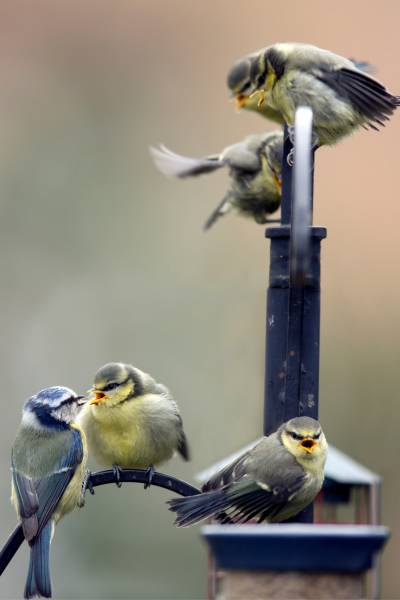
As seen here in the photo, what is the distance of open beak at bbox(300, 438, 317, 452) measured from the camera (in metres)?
2.72

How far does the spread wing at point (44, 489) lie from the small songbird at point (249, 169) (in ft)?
7.43

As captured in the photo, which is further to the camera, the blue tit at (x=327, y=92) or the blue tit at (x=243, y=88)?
the blue tit at (x=243, y=88)

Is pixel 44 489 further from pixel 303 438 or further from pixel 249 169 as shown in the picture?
Answer: pixel 249 169

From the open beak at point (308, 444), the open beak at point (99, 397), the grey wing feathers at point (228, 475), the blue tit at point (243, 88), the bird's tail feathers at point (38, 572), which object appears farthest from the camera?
the blue tit at point (243, 88)

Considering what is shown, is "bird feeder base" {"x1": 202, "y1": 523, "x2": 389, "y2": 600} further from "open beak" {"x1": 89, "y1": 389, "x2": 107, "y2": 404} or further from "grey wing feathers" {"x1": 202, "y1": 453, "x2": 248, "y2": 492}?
"open beak" {"x1": 89, "y1": 389, "x2": 107, "y2": 404}

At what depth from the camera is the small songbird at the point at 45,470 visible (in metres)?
3.04

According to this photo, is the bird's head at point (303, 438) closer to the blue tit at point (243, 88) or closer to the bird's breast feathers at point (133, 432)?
the bird's breast feathers at point (133, 432)

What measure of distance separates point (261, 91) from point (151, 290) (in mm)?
3819

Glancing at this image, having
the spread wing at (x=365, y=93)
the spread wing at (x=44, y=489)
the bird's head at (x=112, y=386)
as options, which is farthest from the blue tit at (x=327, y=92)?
the spread wing at (x=44, y=489)

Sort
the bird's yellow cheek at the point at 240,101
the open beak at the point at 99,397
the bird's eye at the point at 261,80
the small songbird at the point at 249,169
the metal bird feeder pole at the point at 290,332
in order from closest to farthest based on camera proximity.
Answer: the metal bird feeder pole at the point at 290,332
the open beak at the point at 99,397
the bird's eye at the point at 261,80
the bird's yellow cheek at the point at 240,101
the small songbird at the point at 249,169

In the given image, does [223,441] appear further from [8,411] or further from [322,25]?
[322,25]

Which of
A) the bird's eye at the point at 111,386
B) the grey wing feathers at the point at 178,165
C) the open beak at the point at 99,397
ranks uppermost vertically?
the grey wing feathers at the point at 178,165

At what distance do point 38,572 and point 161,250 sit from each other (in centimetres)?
457

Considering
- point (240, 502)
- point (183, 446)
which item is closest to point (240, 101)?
point (183, 446)
